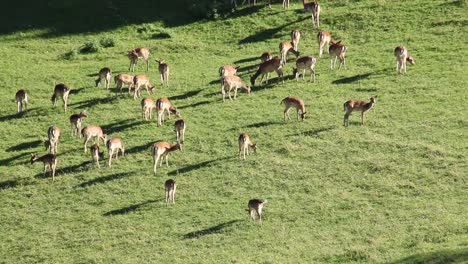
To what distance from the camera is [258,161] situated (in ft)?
120

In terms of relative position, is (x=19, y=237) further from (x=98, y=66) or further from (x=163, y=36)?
(x=163, y=36)

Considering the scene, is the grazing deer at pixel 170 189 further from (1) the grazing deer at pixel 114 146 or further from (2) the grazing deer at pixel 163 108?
(2) the grazing deer at pixel 163 108

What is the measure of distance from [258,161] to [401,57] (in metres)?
11.8

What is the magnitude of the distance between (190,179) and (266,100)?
28.1ft

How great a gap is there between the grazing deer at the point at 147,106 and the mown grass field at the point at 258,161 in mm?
485

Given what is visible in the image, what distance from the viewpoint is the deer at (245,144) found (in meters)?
36.4

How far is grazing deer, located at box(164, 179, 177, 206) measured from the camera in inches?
1310

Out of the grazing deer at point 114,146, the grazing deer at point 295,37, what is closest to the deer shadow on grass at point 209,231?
the grazing deer at point 114,146

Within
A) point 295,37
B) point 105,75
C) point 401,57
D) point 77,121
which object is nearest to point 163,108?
point 77,121

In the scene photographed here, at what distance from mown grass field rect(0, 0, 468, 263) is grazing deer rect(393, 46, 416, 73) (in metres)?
0.53

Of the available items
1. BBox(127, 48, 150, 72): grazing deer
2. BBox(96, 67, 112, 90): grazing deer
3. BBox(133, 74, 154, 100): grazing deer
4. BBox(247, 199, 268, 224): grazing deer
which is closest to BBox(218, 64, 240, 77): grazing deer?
BBox(133, 74, 154, 100): grazing deer

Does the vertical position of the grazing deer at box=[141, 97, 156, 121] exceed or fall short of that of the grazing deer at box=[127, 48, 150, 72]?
it falls short

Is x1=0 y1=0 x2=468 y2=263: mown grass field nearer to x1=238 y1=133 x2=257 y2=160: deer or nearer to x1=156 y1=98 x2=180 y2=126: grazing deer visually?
x1=238 y1=133 x2=257 y2=160: deer

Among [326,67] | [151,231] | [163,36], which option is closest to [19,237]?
[151,231]
